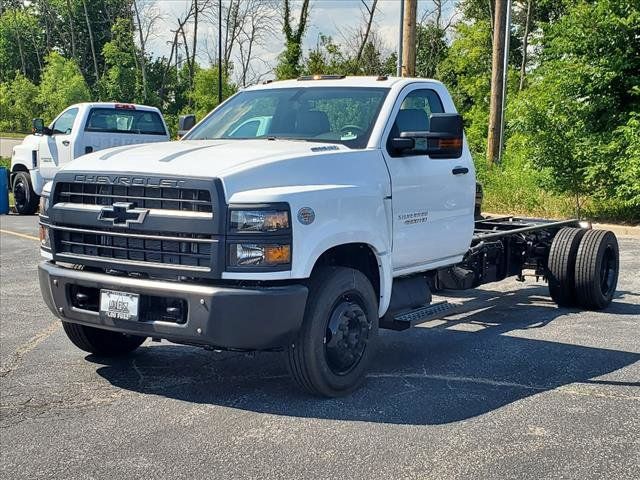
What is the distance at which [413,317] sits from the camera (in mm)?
6078

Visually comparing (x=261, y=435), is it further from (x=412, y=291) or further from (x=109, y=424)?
(x=412, y=291)

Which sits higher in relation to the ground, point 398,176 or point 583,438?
point 398,176

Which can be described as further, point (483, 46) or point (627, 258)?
point (483, 46)

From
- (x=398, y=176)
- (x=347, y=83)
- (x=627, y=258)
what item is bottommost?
(x=627, y=258)

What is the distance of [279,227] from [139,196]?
926 millimetres

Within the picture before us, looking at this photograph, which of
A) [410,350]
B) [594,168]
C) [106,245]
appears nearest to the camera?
[106,245]

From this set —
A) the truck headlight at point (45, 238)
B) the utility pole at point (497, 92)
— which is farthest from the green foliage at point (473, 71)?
the truck headlight at point (45, 238)

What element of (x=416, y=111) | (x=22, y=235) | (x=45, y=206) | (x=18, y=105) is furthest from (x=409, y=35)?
(x=18, y=105)

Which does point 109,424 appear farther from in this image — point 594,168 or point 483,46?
point 483,46

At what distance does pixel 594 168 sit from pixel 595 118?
1201mm

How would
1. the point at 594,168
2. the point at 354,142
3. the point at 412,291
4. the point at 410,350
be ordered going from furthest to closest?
the point at 594,168
the point at 410,350
the point at 412,291
the point at 354,142

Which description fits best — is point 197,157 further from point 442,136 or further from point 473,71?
point 473,71

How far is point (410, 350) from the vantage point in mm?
6926

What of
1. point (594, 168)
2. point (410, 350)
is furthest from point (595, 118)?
point (410, 350)
